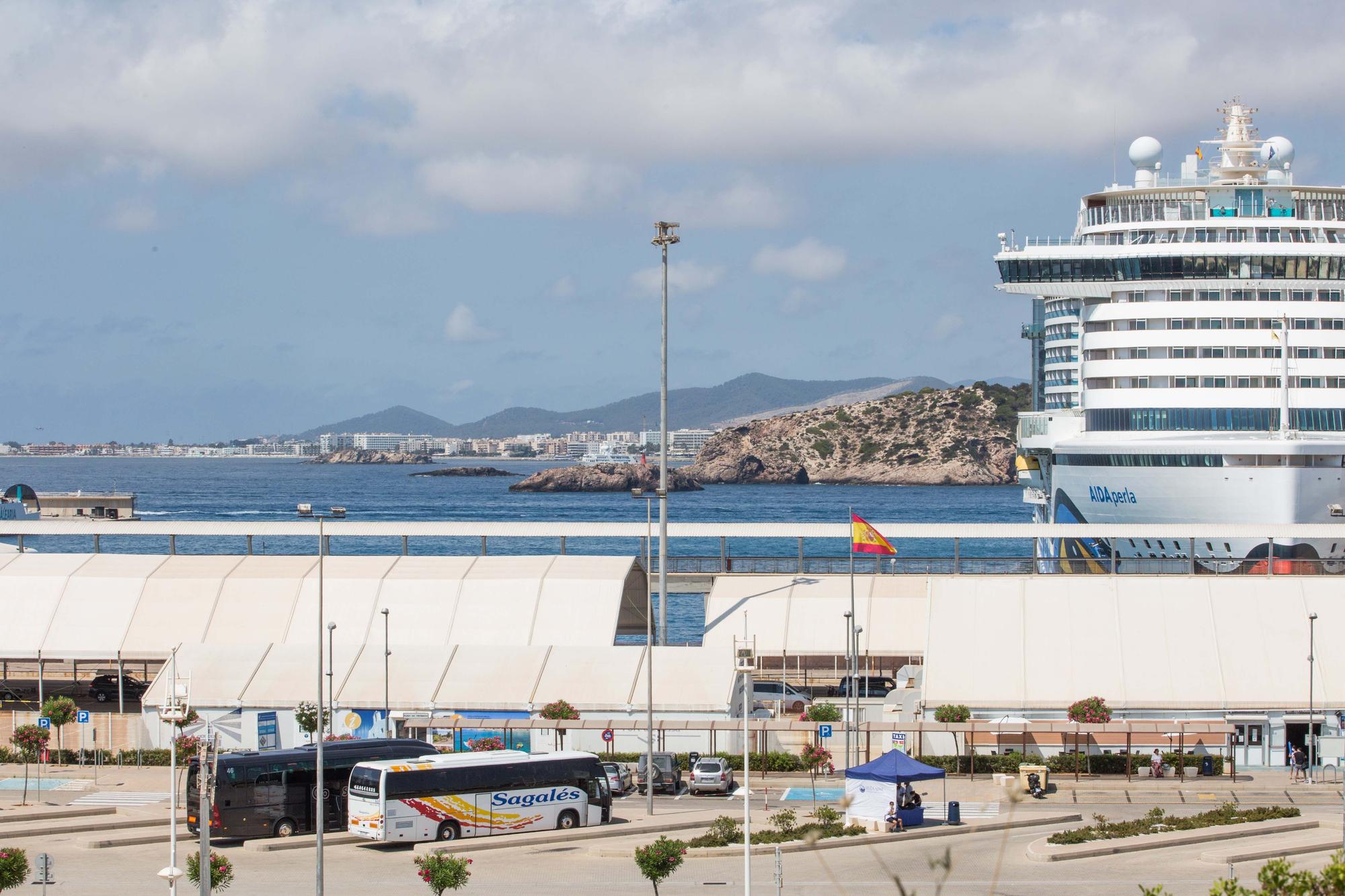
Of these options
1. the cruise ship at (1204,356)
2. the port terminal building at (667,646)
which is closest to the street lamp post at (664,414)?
the port terminal building at (667,646)

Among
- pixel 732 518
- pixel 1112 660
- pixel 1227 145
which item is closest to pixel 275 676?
pixel 1112 660

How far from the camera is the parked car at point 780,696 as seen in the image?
51.8 m

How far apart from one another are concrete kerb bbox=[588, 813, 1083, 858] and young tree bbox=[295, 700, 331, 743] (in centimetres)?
1396

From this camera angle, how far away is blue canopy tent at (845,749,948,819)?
37031mm

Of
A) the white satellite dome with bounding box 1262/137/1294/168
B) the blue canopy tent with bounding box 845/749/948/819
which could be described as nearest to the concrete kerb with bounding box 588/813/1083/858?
the blue canopy tent with bounding box 845/749/948/819

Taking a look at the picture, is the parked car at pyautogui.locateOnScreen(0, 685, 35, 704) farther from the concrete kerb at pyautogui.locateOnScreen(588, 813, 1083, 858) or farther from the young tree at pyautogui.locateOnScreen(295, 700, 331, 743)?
the concrete kerb at pyautogui.locateOnScreen(588, 813, 1083, 858)

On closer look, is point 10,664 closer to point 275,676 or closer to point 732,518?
Answer: point 275,676

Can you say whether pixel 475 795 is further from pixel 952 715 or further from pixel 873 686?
pixel 873 686

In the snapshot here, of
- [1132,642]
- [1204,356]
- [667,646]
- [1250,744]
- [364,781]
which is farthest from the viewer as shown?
[1204,356]

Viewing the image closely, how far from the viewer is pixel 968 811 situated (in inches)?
1565

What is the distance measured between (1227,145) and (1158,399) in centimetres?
1517

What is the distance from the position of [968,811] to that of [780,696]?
13676mm

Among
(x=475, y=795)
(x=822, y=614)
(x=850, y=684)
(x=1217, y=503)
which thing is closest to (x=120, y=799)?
(x=475, y=795)

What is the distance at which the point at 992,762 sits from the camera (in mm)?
45031
